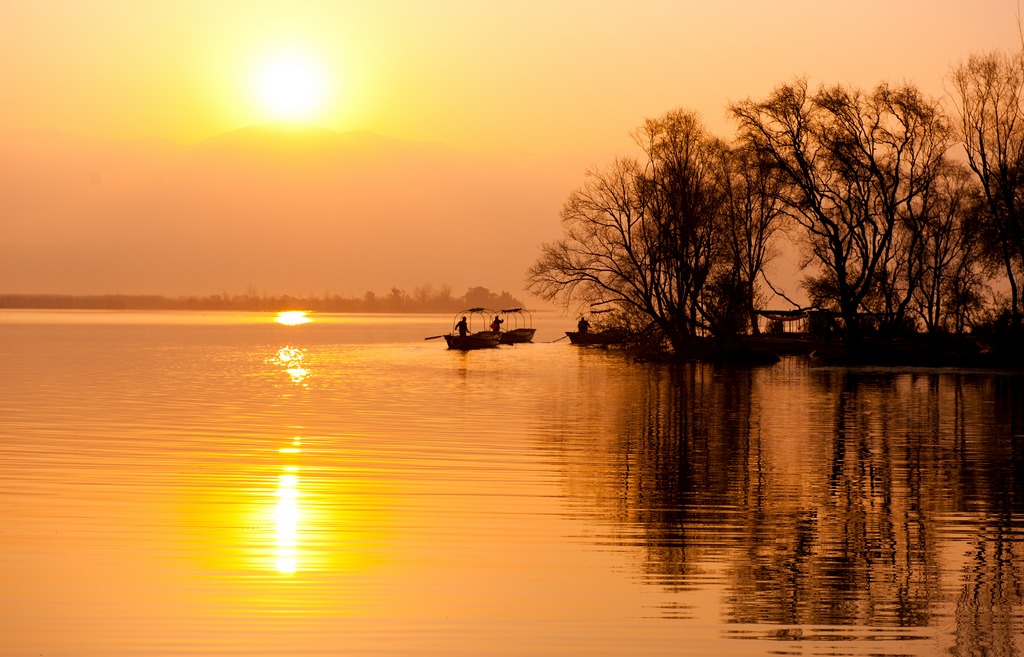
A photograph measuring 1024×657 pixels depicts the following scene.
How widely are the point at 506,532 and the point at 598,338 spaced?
282 feet

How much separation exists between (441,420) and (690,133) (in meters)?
45.4

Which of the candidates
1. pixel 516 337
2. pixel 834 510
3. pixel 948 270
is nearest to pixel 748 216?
pixel 948 270

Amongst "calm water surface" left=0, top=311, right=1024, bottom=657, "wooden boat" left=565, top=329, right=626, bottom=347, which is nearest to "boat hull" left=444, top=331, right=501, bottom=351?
"wooden boat" left=565, top=329, right=626, bottom=347

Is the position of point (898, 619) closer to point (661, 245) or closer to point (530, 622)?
point (530, 622)

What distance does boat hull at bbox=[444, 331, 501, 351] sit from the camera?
9044 centimetres

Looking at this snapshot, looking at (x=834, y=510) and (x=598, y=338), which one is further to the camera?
(x=598, y=338)

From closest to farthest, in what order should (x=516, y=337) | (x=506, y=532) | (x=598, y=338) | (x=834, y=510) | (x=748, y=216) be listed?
(x=506, y=532), (x=834, y=510), (x=748, y=216), (x=598, y=338), (x=516, y=337)

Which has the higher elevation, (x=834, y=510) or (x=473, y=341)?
(x=473, y=341)

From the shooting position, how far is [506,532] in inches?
615

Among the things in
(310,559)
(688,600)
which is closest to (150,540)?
(310,559)

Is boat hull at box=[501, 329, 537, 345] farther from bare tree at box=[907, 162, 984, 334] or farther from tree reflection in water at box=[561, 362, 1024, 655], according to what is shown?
tree reflection in water at box=[561, 362, 1024, 655]

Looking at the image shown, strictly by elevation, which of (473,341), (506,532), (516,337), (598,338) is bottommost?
(506,532)

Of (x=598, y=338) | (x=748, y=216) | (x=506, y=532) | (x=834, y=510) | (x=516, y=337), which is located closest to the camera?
(x=506, y=532)

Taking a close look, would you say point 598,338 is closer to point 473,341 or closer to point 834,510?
point 473,341
